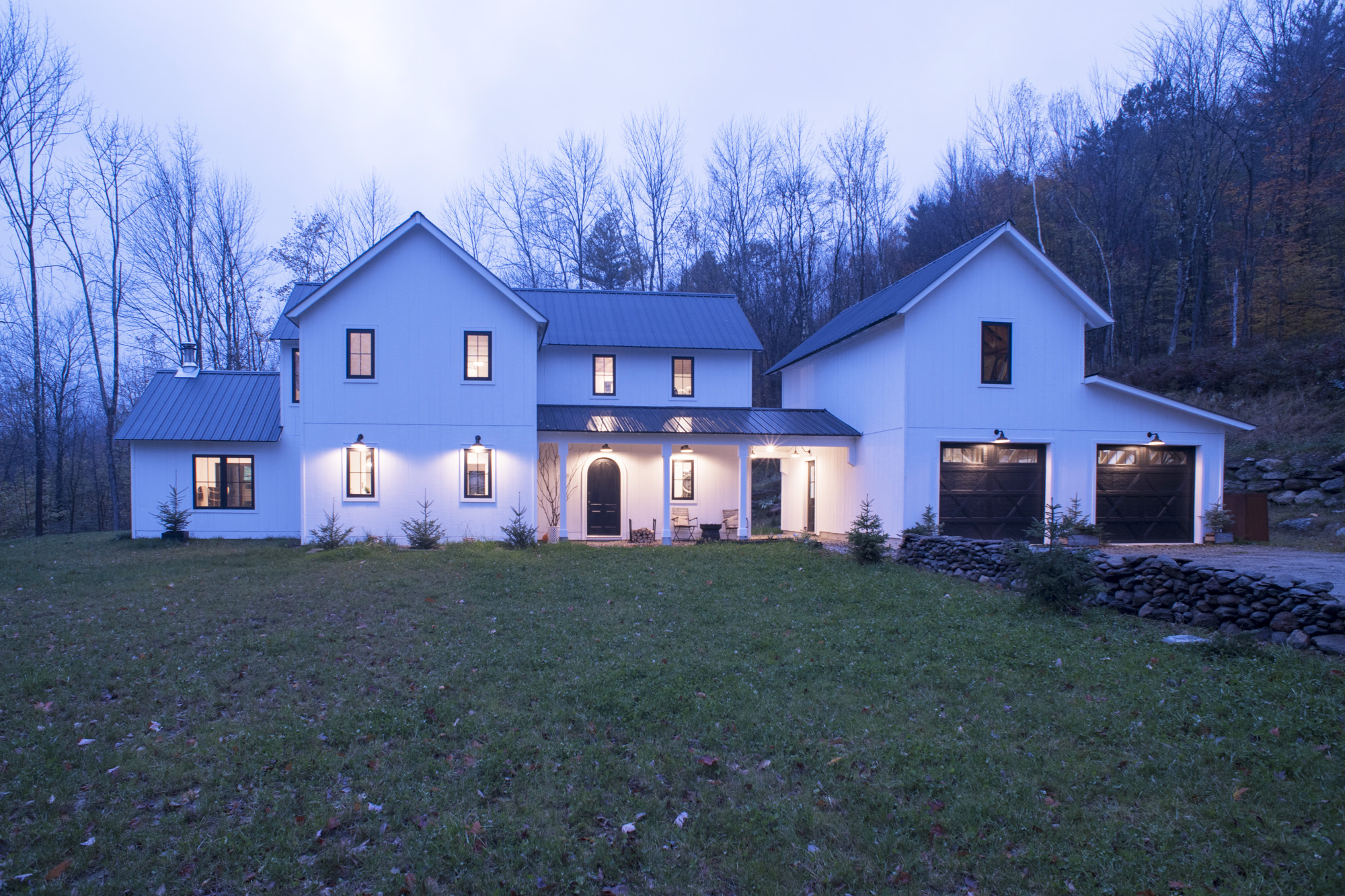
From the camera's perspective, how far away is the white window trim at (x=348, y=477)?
15.6 m

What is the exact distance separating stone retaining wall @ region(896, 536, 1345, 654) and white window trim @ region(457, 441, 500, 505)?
1096 cm

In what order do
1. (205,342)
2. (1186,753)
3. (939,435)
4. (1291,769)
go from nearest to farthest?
(1291,769) < (1186,753) < (939,435) < (205,342)

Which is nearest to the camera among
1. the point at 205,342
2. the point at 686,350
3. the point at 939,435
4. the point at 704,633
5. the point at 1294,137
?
the point at 704,633

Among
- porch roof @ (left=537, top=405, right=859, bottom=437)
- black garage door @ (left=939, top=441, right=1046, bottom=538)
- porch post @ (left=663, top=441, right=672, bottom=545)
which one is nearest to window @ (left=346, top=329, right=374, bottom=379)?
porch roof @ (left=537, top=405, right=859, bottom=437)

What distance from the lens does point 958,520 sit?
50.6 feet

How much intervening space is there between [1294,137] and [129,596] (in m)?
33.4

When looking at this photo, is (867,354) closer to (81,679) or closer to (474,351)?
(474,351)

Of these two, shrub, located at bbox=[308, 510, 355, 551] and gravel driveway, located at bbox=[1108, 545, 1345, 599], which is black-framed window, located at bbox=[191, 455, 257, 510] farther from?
gravel driveway, located at bbox=[1108, 545, 1345, 599]

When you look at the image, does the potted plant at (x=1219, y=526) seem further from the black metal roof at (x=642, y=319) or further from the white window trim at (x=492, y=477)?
the white window trim at (x=492, y=477)

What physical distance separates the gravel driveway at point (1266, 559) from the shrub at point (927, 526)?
11.0ft

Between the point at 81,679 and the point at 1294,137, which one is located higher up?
the point at 1294,137

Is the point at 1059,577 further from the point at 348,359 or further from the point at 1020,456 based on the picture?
the point at 348,359

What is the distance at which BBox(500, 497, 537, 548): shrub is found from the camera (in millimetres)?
15188

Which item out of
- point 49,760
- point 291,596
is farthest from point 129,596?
point 49,760
